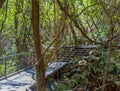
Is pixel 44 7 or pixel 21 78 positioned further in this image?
pixel 44 7

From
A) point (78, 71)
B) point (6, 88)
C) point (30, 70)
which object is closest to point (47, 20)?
point (30, 70)

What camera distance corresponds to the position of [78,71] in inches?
205

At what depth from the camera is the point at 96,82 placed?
194 inches

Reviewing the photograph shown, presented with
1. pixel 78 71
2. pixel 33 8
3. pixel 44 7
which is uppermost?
pixel 44 7

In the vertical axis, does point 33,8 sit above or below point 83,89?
above

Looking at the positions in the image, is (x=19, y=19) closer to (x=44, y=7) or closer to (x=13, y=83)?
(x=44, y=7)

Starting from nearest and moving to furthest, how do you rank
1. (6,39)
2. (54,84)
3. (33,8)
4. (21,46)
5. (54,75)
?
(33,8), (54,84), (54,75), (21,46), (6,39)

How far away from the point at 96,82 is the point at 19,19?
281 inches

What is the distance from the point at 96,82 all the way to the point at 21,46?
23.3 ft

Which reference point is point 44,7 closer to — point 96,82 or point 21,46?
point 21,46

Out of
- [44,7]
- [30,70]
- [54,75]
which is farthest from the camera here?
[44,7]

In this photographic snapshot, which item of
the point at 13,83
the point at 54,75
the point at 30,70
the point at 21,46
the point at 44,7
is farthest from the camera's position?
the point at 21,46

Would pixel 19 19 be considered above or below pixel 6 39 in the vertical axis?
above

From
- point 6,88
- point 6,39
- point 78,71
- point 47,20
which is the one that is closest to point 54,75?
point 6,88
